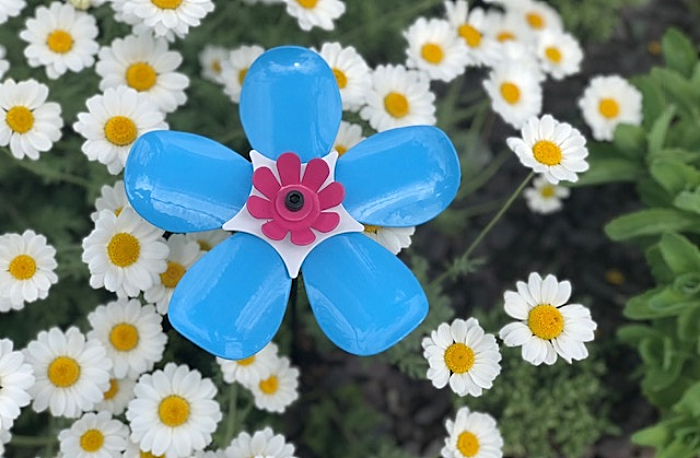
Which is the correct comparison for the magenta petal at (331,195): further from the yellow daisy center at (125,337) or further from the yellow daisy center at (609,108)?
the yellow daisy center at (609,108)

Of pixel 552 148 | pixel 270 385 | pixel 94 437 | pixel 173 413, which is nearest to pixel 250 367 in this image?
pixel 270 385

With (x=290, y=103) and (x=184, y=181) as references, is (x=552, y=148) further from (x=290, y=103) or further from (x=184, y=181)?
(x=184, y=181)

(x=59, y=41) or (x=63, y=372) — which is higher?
(x=59, y=41)

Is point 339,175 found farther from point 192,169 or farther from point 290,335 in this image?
point 290,335

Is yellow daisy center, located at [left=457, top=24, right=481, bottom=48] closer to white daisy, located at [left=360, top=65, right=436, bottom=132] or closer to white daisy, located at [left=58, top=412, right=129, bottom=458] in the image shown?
white daisy, located at [left=360, top=65, right=436, bottom=132]

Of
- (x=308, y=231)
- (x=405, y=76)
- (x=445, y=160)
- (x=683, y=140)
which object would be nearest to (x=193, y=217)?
(x=308, y=231)

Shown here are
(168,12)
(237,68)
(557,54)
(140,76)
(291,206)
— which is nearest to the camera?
(291,206)

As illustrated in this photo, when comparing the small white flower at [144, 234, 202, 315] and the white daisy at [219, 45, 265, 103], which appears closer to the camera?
the small white flower at [144, 234, 202, 315]

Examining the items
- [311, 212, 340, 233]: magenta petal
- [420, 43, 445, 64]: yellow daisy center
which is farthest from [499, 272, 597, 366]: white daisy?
[420, 43, 445, 64]: yellow daisy center
